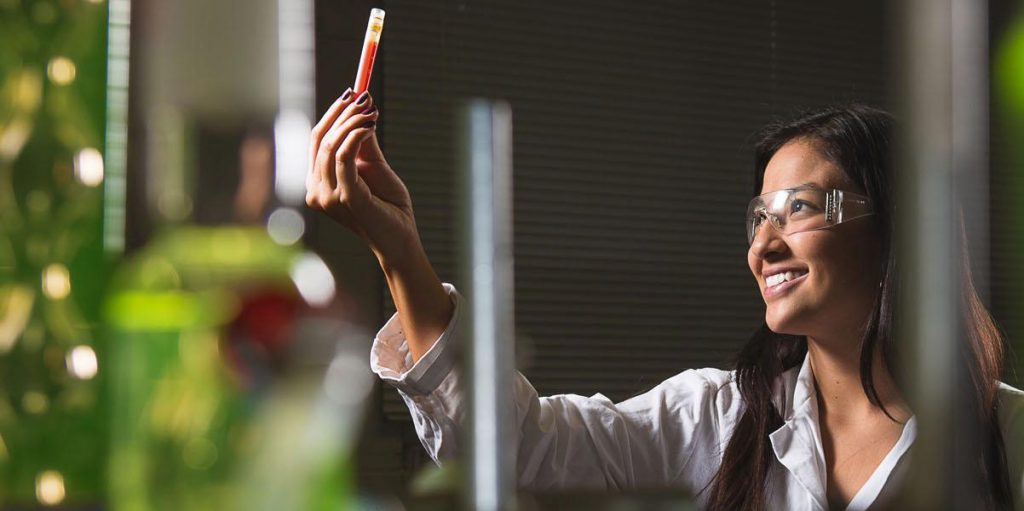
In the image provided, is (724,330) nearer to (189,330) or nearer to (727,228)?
(727,228)

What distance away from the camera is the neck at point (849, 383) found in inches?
44.1

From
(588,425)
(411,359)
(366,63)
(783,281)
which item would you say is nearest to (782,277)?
(783,281)

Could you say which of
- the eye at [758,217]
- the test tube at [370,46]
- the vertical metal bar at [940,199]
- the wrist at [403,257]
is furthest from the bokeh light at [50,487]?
the eye at [758,217]

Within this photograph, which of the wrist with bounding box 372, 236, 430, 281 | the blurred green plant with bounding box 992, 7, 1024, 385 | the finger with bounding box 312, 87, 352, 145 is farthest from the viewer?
the blurred green plant with bounding box 992, 7, 1024, 385

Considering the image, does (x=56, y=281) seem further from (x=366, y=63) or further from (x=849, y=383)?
(x=849, y=383)

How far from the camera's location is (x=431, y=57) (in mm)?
2279

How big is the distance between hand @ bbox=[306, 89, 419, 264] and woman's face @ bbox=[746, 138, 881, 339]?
0.41m

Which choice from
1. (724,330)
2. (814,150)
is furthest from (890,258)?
(724,330)

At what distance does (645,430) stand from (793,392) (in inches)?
6.2

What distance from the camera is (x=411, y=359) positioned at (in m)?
0.98

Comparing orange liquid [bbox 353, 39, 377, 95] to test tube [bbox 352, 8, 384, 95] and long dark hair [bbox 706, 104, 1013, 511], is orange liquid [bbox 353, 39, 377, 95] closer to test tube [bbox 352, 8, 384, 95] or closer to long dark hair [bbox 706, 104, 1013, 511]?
test tube [bbox 352, 8, 384, 95]

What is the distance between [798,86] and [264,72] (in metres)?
2.61

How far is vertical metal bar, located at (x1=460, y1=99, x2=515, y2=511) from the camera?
0.20 meters

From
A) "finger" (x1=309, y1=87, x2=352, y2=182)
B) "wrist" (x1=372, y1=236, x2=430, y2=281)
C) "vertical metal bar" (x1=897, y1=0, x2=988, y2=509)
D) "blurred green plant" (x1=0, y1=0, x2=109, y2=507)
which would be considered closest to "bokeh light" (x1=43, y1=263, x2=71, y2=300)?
"blurred green plant" (x1=0, y1=0, x2=109, y2=507)
